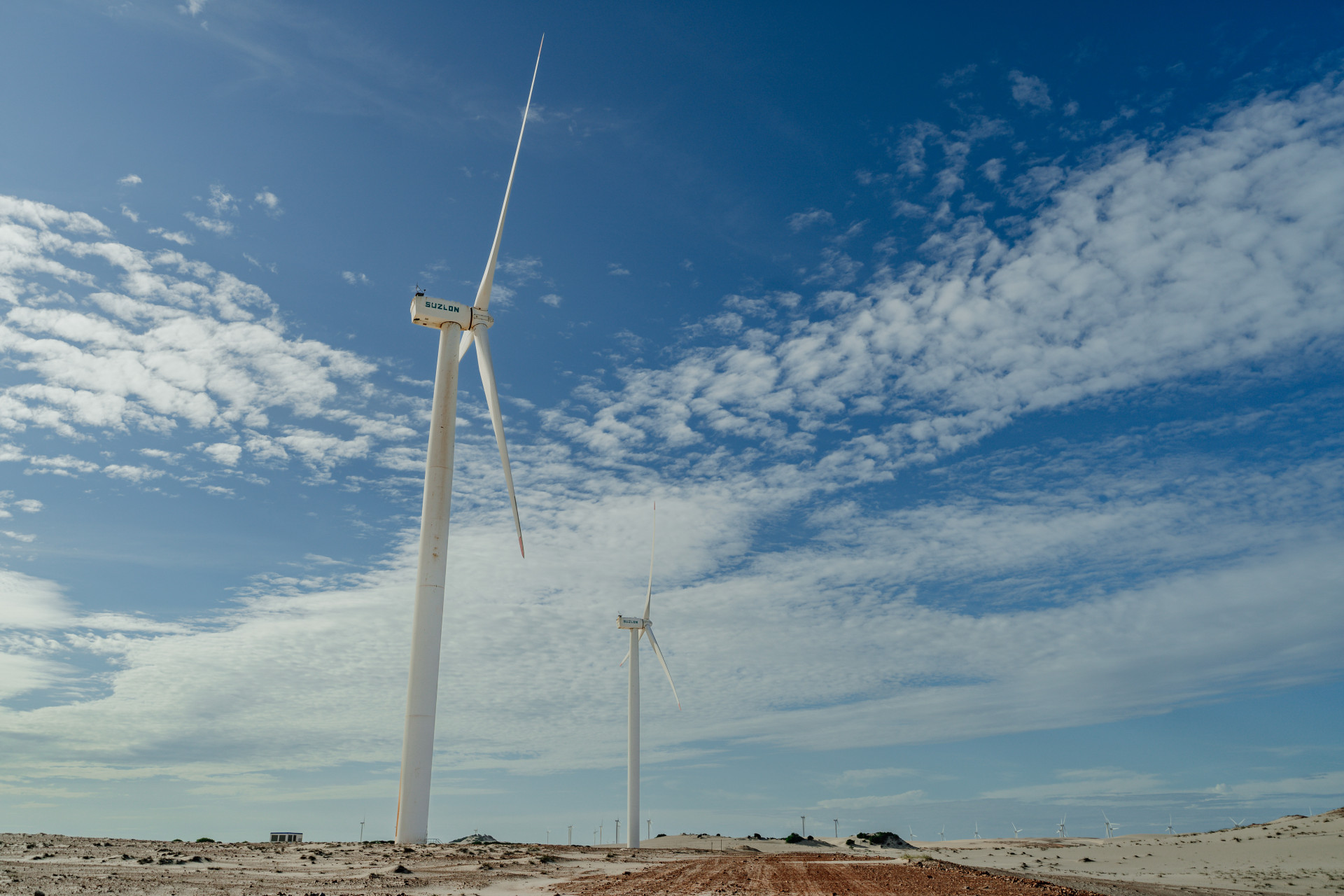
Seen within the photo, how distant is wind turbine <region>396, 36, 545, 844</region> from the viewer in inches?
1507

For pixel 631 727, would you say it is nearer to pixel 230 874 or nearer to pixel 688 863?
pixel 688 863

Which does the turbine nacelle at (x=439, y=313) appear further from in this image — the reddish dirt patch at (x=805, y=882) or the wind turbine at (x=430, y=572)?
the reddish dirt patch at (x=805, y=882)

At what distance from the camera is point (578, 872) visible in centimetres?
3566

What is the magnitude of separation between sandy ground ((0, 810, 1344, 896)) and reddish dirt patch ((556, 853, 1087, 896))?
133mm

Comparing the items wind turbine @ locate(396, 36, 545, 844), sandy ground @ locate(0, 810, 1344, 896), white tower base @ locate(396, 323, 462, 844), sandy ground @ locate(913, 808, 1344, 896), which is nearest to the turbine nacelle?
wind turbine @ locate(396, 36, 545, 844)

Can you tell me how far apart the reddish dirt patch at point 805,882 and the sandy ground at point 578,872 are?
0.13 metres

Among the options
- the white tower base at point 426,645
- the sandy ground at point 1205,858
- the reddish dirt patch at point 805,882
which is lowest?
the sandy ground at point 1205,858

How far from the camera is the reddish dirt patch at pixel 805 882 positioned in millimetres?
27516

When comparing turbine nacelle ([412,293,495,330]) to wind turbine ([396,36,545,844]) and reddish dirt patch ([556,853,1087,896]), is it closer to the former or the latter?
wind turbine ([396,36,545,844])

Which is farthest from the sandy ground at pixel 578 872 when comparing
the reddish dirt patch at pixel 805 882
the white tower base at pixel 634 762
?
the white tower base at pixel 634 762

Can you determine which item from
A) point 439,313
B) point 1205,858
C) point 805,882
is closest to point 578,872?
point 805,882

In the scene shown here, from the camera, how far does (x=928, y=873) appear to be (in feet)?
133

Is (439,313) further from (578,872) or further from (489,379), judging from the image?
(578,872)

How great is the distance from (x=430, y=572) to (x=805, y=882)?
23227mm
